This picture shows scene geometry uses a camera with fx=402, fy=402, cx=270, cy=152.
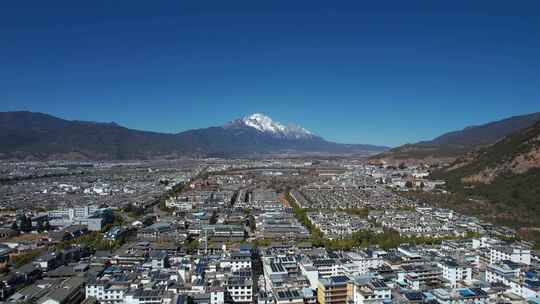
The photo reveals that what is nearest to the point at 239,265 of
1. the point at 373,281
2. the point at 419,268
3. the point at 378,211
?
the point at 373,281

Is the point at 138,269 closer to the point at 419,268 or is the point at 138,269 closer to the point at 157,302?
the point at 157,302

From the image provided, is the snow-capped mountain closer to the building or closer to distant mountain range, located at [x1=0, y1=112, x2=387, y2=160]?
distant mountain range, located at [x1=0, y1=112, x2=387, y2=160]

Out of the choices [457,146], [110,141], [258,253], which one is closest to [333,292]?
[258,253]

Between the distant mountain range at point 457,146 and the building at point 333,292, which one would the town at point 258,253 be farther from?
the distant mountain range at point 457,146

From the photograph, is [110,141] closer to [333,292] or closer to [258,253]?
[258,253]

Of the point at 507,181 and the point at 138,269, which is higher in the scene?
the point at 507,181

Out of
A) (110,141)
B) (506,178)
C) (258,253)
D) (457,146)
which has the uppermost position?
(110,141)

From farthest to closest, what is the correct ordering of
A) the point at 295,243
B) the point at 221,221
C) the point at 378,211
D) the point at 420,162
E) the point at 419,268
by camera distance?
1. the point at 420,162
2. the point at 378,211
3. the point at 221,221
4. the point at 295,243
5. the point at 419,268
